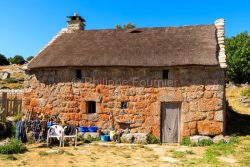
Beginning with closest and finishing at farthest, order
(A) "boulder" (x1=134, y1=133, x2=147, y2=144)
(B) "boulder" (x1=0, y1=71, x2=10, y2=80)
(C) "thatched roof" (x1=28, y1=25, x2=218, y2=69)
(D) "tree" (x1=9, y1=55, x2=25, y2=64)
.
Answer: (A) "boulder" (x1=134, y1=133, x2=147, y2=144) → (C) "thatched roof" (x1=28, y1=25, x2=218, y2=69) → (B) "boulder" (x1=0, y1=71, x2=10, y2=80) → (D) "tree" (x1=9, y1=55, x2=25, y2=64)

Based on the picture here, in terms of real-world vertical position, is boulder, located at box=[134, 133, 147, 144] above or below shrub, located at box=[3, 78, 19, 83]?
below

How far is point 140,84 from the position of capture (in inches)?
584

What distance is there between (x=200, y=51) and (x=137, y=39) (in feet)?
12.0

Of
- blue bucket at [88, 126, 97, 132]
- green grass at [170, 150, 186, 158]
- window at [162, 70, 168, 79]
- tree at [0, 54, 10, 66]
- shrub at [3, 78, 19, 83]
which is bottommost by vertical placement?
green grass at [170, 150, 186, 158]

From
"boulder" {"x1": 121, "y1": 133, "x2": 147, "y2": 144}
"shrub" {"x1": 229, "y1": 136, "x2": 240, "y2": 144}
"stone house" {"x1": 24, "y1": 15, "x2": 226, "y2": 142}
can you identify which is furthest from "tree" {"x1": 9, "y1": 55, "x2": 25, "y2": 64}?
"shrub" {"x1": 229, "y1": 136, "x2": 240, "y2": 144}

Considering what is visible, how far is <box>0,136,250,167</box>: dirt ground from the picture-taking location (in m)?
10.3

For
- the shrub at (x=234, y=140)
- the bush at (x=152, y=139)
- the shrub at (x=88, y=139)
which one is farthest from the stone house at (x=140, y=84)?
the shrub at (x=88, y=139)

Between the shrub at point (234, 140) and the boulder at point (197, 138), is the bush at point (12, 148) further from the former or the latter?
the shrub at point (234, 140)

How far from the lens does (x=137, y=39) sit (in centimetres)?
1694

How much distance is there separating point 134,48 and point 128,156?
20.9 feet

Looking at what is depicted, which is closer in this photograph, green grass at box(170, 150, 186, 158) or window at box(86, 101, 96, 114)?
green grass at box(170, 150, 186, 158)

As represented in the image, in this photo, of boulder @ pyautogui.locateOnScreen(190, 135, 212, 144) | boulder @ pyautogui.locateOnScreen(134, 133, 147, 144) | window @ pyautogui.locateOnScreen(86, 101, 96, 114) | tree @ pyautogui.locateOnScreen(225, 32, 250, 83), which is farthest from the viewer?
tree @ pyautogui.locateOnScreen(225, 32, 250, 83)

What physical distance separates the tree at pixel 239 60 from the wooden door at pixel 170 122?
2709 centimetres

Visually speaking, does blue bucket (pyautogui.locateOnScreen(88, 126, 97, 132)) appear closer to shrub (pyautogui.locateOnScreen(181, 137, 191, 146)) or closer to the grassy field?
shrub (pyautogui.locateOnScreen(181, 137, 191, 146))
